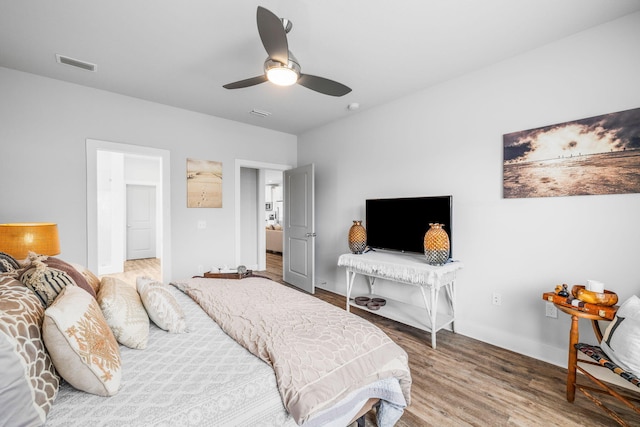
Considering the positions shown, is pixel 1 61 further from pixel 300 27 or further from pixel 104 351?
pixel 104 351

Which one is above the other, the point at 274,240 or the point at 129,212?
the point at 129,212

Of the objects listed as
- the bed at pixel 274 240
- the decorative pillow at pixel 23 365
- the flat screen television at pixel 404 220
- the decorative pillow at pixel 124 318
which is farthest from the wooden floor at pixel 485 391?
the bed at pixel 274 240

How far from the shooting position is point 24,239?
7.02 ft

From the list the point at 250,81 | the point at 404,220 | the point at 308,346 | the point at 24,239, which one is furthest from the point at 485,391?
the point at 24,239

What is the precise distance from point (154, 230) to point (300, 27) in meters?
6.88

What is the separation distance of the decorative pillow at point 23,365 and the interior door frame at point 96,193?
2.53 metres

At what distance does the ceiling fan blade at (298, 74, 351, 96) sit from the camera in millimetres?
2170

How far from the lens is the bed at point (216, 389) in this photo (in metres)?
0.93

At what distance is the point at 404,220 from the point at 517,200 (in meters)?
1.07

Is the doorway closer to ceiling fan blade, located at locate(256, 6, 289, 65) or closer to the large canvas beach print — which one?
ceiling fan blade, located at locate(256, 6, 289, 65)

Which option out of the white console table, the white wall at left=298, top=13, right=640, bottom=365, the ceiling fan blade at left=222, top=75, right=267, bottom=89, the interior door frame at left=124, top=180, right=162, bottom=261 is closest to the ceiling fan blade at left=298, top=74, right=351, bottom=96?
the ceiling fan blade at left=222, top=75, right=267, bottom=89

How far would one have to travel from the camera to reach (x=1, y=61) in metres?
2.55

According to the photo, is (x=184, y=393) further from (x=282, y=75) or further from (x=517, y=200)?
(x=517, y=200)

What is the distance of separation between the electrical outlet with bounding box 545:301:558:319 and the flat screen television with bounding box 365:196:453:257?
0.86 m
